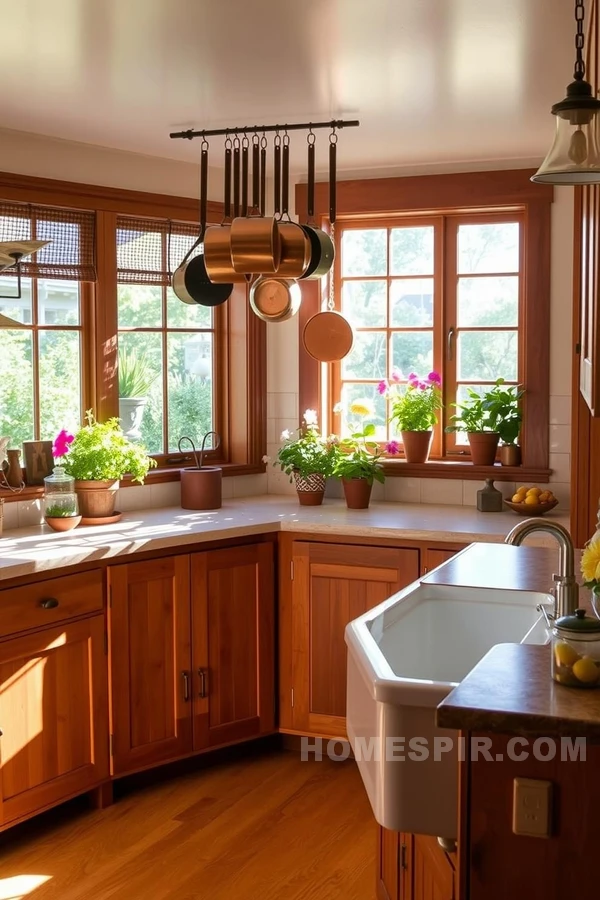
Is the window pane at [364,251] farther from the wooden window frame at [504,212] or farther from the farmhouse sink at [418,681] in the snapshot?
the farmhouse sink at [418,681]

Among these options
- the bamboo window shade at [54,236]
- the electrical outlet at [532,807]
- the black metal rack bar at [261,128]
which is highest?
the black metal rack bar at [261,128]

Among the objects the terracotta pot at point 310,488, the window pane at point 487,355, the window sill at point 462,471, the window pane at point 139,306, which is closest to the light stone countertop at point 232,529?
the terracotta pot at point 310,488

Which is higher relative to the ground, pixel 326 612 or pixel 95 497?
pixel 95 497

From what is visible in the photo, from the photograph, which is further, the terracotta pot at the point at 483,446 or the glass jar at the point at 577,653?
the terracotta pot at the point at 483,446

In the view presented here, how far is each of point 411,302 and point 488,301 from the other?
351 mm

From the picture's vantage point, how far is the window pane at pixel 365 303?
4738mm

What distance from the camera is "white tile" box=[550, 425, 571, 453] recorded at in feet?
14.5

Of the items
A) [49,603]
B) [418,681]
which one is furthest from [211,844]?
[418,681]

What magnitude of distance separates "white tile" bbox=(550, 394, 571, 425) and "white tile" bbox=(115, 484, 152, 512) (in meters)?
1.77

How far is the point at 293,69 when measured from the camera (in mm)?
3119

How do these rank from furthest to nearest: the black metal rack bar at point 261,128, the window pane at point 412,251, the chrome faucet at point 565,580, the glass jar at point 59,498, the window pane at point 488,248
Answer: the window pane at point 412,251 → the window pane at point 488,248 → the glass jar at point 59,498 → the black metal rack bar at point 261,128 → the chrome faucet at point 565,580

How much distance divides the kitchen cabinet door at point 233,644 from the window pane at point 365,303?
50.1 inches

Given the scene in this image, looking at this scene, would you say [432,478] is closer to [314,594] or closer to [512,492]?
[512,492]

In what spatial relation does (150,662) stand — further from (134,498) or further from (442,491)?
(442,491)
